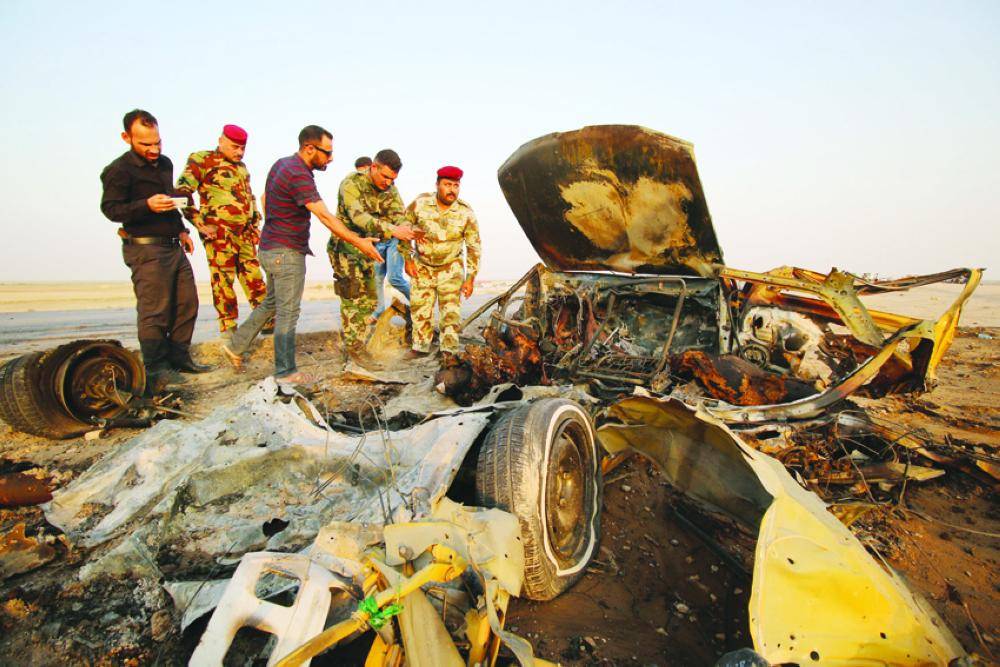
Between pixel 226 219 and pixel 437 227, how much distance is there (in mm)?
2370

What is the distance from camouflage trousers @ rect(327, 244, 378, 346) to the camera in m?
5.92

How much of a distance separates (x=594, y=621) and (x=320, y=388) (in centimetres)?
319

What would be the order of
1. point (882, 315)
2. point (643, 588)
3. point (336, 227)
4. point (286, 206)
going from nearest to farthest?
1. point (643, 588)
2. point (882, 315)
3. point (336, 227)
4. point (286, 206)

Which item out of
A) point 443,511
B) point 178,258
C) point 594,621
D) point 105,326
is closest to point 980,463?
point 594,621

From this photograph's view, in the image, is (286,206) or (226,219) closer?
(286,206)

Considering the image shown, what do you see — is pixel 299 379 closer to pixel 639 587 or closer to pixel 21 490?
pixel 21 490

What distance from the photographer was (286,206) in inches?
169

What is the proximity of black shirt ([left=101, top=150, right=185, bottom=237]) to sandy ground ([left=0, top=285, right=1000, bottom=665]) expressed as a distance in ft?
5.31

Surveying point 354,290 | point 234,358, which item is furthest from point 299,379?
point 354,290

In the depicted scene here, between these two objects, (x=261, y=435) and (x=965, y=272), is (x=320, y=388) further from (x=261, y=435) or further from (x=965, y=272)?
(x=965, y=272)

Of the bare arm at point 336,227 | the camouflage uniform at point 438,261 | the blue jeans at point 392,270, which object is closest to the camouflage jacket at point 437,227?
the camouflage uniform at point 438,261

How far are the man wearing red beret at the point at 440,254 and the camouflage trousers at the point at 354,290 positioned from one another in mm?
537

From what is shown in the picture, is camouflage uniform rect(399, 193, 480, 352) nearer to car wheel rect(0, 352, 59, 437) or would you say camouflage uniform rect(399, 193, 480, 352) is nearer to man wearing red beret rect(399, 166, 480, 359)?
man wearing red beret rect(399, 166, 480, 359)

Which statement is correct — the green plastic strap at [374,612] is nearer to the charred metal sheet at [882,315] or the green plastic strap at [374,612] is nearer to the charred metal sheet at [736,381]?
the charred metal sheet at [736,381]
